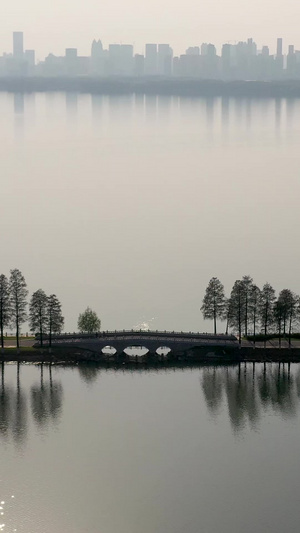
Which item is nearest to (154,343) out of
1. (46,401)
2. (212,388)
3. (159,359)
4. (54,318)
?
(159,359)

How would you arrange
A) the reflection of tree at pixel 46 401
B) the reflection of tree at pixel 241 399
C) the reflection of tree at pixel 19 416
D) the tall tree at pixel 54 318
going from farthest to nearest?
the tall tree at pixel 54 318 → the reflection of tree at pixel 46 401 → the reflection of tree at pixel 241 399 → the reflection of tree at pixel 19 416

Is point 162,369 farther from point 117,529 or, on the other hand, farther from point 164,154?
point 164,154

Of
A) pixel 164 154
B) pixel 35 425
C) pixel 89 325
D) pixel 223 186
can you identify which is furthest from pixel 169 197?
pixel 35 425

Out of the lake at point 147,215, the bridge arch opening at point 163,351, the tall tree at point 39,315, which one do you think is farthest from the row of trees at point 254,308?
the tall tree at point 39,315

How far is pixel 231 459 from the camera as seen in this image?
48.2 meters

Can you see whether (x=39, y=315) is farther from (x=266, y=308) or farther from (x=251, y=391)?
(x=251, y=391)

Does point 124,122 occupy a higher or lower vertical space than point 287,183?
higher

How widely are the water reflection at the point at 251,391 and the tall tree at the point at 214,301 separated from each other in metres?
4.45

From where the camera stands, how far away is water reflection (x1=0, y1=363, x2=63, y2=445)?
169 feet

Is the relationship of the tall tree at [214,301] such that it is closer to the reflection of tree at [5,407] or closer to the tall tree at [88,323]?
the tall tree at [88,323]

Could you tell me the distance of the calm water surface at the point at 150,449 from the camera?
1682 inches

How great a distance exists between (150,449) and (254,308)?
50.5 ft

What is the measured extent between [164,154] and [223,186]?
966 inches

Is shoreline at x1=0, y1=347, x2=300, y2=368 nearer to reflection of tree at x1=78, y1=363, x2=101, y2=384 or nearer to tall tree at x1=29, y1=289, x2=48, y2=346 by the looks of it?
reflection of tree at x1=78, y1=363, x2=101, y2=384
